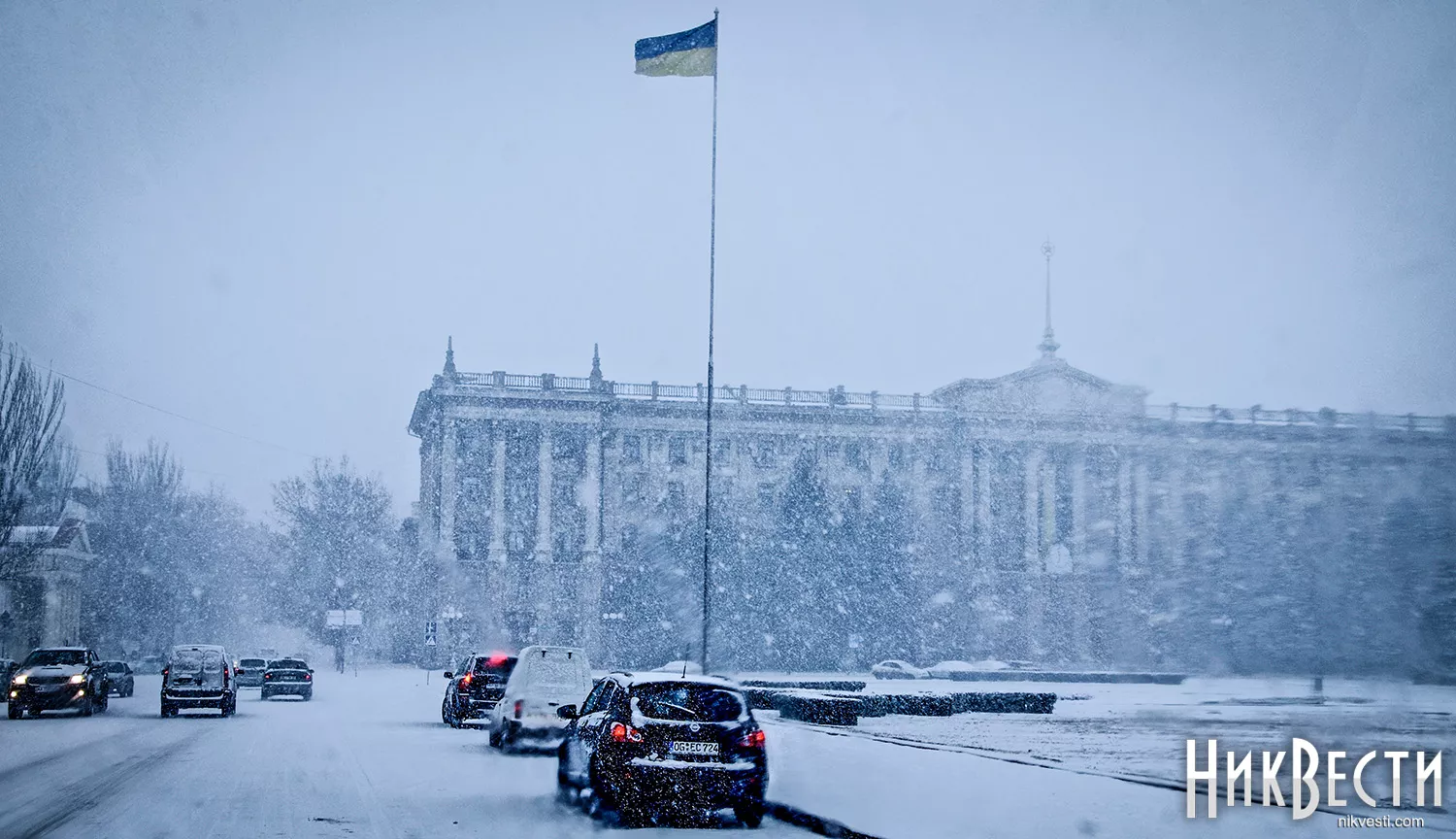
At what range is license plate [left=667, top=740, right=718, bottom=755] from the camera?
13766 millimetres

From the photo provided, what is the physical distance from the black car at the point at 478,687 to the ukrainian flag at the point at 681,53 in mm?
14376

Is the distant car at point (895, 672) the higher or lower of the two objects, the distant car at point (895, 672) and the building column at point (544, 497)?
the lower

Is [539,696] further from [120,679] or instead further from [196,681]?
[120,679]

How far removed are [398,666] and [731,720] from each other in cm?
7307

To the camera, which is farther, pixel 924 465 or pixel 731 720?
pixel 924 465

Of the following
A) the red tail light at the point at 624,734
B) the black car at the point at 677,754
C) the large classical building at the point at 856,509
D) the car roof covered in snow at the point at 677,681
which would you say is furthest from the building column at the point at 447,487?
the red tail light at the point at 624,734

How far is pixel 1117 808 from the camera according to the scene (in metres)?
13.7

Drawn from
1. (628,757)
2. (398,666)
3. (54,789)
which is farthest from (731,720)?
(398,666)

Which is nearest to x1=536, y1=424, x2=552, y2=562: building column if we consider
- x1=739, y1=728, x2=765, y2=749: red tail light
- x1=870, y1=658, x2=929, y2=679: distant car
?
x1=870, y1=658, x2=929, y2=679: distant car

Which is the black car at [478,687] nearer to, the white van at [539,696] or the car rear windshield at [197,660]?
the white van at [539,696]

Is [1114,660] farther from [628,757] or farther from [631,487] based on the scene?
[628,757]

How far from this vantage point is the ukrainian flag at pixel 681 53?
33062 millimetres

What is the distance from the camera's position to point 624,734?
14.0 m

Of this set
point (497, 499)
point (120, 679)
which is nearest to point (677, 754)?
point (120, 679)
